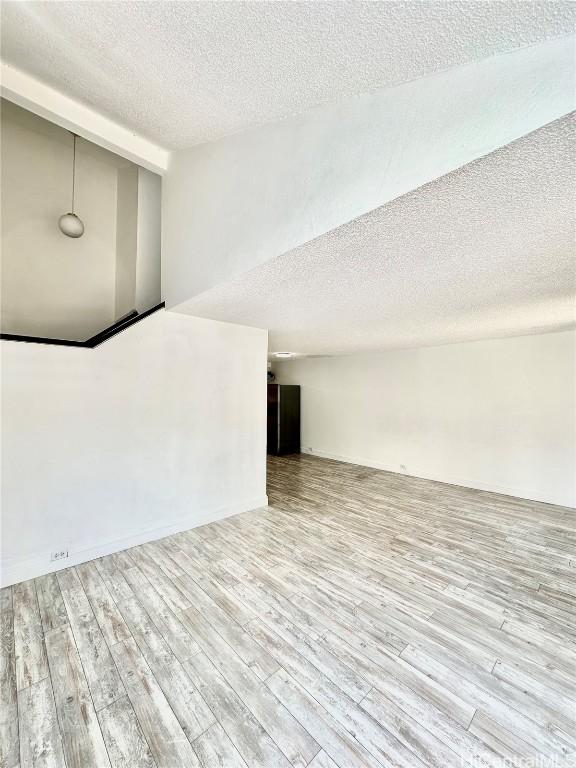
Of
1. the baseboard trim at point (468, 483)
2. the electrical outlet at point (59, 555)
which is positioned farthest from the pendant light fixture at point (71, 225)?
the baseboard trim at point (468, 483)

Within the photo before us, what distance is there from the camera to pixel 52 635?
1.82 metres

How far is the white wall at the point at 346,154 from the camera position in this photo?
97cm

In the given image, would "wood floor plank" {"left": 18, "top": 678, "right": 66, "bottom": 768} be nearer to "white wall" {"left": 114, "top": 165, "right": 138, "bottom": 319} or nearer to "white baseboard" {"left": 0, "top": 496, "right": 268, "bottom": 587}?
"white baseboard" {"left": 0, "top": 496, "right": 268, "bottom": 587}

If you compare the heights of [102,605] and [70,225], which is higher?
[70,225]

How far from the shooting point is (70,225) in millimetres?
3541

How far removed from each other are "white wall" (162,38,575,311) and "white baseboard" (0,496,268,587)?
2337 millimetres

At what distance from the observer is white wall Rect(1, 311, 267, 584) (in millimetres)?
2400

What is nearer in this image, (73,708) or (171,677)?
(73,708)

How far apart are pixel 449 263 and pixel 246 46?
1498mm

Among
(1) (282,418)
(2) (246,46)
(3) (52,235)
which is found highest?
(3) (52,235)

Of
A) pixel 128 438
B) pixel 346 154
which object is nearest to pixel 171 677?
pixel 128 438

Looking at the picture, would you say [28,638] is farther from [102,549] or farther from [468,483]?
[468,483]

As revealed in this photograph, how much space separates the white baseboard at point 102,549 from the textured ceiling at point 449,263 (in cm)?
222

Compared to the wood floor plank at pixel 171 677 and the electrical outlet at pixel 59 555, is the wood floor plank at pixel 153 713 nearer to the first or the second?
the wood floor plank at pixel 171 677
